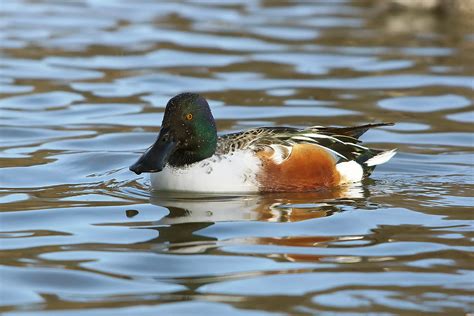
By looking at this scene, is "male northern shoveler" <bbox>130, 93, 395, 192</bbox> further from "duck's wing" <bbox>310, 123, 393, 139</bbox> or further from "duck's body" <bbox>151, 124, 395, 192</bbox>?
"duck's wing" <bbox>310, 123, 393, 139</bbox>

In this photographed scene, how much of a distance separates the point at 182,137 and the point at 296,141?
0.77 metres

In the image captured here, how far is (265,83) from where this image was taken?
1161 centimetres

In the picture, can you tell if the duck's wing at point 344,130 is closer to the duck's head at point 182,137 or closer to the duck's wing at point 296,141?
the duck's wing at point 296,141

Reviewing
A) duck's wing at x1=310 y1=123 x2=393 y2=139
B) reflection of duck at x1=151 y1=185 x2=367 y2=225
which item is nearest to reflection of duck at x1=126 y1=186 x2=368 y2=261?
reflection of duck at x1=151 y1=185 x2=367 y2=225

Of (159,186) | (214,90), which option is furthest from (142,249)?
(214,90)

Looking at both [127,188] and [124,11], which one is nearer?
[127,188]

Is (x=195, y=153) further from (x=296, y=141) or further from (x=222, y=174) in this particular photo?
(x=296, y=141)

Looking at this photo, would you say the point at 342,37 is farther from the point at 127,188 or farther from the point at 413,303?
→ the point at 413,303

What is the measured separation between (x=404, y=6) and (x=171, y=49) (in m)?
3.83

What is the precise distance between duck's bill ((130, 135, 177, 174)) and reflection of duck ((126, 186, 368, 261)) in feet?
0.77

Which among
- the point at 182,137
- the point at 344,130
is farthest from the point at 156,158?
the point at 344,130

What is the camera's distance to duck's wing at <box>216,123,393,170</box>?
7438mm

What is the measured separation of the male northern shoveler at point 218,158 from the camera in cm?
731

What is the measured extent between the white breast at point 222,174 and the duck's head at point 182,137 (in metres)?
0.07
